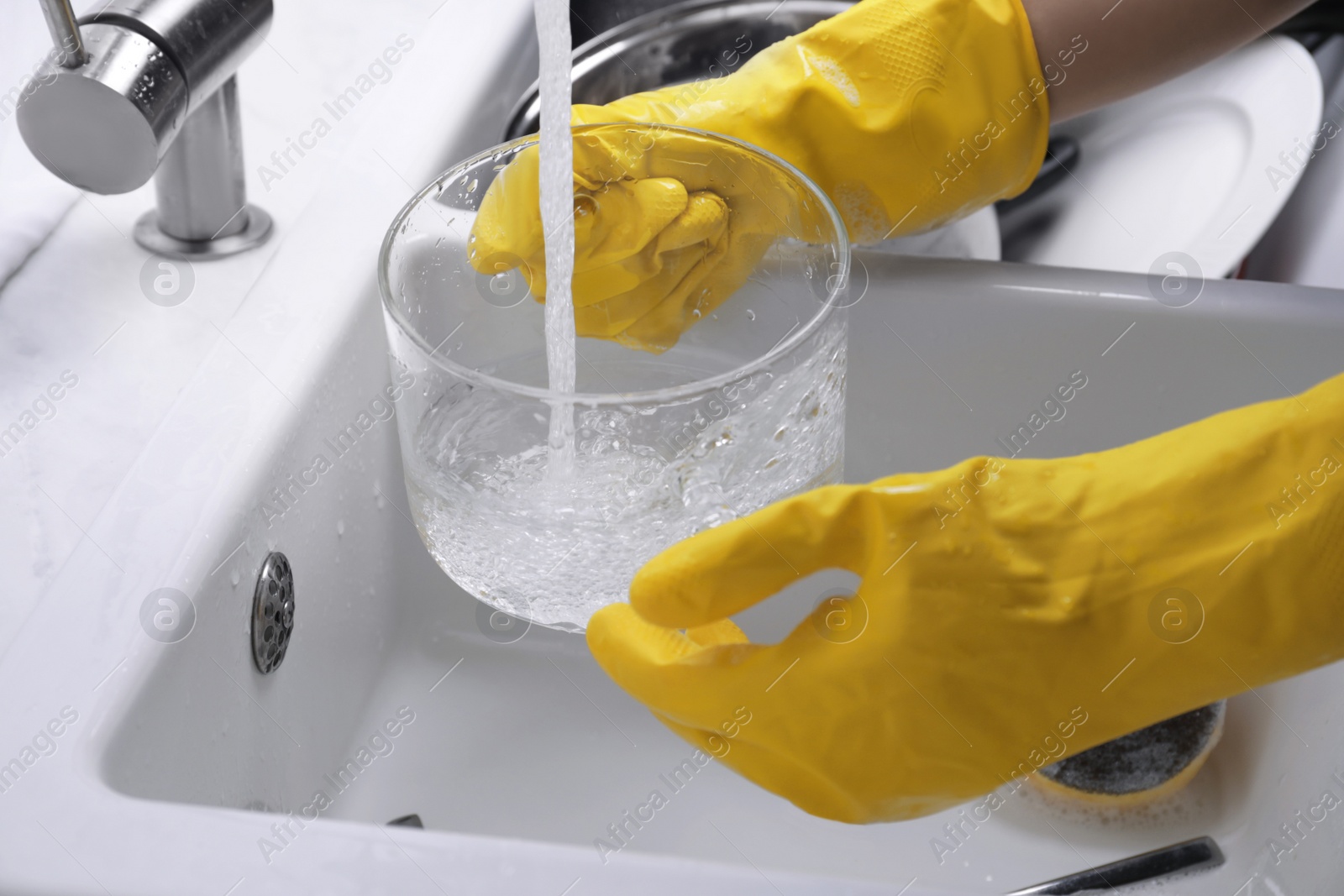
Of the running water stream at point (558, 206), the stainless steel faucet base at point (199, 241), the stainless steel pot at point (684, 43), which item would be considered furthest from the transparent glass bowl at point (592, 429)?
the stainless steel pot at point (684, 43)

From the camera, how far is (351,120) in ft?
3.25

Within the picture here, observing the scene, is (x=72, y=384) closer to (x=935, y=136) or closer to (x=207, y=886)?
(x=207, y=886)

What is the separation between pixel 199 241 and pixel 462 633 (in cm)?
37

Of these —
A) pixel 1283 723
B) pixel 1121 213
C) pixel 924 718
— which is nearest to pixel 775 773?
pixel 924 718

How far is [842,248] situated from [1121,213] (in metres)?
0.64

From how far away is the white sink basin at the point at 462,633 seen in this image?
2.04 ft

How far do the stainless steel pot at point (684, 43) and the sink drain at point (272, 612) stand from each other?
1.84 ft

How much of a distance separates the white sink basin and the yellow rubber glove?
4.8 inches

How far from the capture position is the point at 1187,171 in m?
1.14

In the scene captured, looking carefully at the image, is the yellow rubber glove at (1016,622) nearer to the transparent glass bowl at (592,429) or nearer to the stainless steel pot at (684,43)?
the transparent glass bowl at (592,429)

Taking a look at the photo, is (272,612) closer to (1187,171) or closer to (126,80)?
(126,80)

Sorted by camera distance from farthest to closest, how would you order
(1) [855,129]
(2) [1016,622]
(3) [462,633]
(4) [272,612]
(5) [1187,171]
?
(5) [1187,171], (3) [462,633], (1) [855,129], (4) [272,612], (2) [1016,622]

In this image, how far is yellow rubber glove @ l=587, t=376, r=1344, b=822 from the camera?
0.57 m

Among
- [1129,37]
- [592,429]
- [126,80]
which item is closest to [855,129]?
[1129,37]
